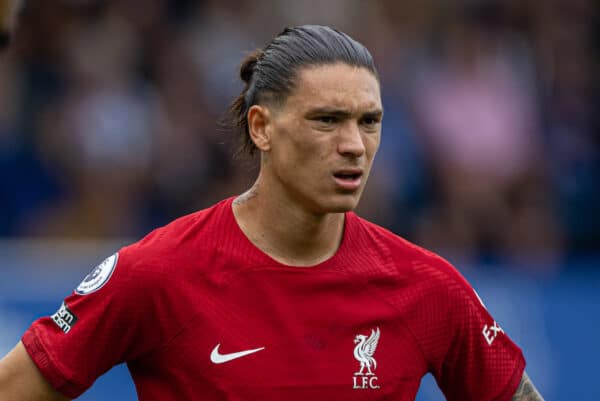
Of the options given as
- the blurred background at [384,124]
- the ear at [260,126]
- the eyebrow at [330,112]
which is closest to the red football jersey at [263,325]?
the ear at [260,126]

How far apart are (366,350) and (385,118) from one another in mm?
5071

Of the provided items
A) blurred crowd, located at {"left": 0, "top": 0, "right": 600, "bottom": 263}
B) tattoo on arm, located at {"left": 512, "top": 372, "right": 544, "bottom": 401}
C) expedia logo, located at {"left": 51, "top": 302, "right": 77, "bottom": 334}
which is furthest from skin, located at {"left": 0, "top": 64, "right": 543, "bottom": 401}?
blurred crowd, located at {"left": 0, "top": 0, "right": 600, "bottom": 263}

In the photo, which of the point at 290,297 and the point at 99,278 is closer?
the point at 99,278

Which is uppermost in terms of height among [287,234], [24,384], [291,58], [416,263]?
[291,58]

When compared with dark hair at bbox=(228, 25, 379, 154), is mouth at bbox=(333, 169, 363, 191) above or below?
below

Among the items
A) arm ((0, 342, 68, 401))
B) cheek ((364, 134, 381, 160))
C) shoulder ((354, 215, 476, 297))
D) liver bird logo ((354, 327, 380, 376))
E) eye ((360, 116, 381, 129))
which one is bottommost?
arm ((0, 342, 68, 401))

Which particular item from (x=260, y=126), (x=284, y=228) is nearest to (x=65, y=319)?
(x=284, y=228)

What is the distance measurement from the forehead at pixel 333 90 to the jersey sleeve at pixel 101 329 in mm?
714

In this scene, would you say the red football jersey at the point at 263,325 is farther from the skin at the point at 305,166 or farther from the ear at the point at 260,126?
the ear at the point at 260,126

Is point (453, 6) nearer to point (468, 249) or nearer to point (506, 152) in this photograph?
point (506, 152)

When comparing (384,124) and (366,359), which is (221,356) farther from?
(384,124)

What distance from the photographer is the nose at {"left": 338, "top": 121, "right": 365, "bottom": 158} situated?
4.00 m

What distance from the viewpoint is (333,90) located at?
13.3 ft

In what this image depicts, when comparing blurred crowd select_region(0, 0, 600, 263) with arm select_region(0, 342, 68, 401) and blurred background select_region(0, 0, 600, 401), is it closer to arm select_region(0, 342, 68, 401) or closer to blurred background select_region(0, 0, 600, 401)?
blurred background select_region(0, 0, 600, 401)
